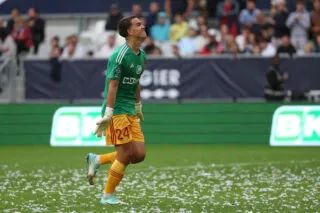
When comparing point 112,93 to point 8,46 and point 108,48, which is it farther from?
point 8,46

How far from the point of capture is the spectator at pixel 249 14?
25.0m

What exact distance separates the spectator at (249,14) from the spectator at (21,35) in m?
6.06

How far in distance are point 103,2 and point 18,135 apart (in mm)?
7359

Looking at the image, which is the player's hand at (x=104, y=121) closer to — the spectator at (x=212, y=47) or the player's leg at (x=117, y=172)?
the player's leg at (x=117, y=172)

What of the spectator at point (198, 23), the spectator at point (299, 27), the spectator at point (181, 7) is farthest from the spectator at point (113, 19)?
the spectator at point (299, 27)

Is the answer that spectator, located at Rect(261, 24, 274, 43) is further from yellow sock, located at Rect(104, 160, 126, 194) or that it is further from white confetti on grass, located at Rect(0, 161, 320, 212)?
yellow sock, located at Rect(104, 160, 126, 194)

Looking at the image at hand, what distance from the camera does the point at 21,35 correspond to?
25.4 metres

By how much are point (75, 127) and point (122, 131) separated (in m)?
11.9

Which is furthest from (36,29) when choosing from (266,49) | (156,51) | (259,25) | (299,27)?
(299,27)

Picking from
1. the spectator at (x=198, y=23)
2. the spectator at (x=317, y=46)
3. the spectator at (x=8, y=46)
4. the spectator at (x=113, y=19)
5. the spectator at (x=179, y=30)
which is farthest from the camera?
the spectator at (x=113, y=19)

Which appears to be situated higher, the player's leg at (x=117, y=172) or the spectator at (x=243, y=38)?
the spectator at (x=243, y=38)

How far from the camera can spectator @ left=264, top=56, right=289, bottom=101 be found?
856 inches

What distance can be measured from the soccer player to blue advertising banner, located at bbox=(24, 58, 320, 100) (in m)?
11.3

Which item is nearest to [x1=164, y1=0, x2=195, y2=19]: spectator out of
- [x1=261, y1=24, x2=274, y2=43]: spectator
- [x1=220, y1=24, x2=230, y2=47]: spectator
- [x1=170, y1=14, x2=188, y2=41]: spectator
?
[x1=170, y1=14, x2=188, y2=41]: spectator
